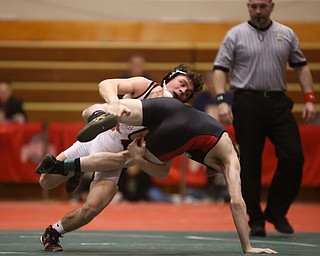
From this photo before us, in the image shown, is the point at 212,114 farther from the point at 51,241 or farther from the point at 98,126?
the point at 98,126

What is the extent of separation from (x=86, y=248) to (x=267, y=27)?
271 centimetres

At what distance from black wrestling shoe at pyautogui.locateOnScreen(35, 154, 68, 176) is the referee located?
190 centimetres

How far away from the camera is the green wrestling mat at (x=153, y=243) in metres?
6.20

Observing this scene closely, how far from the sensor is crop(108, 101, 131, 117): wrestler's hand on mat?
570cm

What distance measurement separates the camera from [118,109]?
5.72 m

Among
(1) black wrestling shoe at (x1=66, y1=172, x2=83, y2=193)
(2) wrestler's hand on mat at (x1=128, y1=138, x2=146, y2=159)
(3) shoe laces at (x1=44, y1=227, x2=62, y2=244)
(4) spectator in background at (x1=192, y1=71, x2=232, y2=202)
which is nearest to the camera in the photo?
(2) wrestler's hand on mat at (x1=128, y1=138, x2=146, y2=159)

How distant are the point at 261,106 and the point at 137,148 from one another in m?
1.99

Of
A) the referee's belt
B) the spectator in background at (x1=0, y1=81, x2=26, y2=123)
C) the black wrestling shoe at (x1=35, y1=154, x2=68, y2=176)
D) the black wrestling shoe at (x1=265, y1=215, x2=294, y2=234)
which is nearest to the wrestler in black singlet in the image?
the black wrestling shoe at (x1=35, y1=154, x2=68, y2=176)

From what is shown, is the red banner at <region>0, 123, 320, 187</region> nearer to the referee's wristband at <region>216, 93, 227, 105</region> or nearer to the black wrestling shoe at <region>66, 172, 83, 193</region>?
the referee's wristband at <region>216, 93, 227, 105</region>

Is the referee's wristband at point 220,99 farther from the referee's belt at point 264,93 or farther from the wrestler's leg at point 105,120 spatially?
the wrestler's leg at point 105,120

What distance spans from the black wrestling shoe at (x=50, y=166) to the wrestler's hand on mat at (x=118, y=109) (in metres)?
0.77

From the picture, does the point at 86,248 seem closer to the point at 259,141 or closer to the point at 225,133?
the point at 225,133

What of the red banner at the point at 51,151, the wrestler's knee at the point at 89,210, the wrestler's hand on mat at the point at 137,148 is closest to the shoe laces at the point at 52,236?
the wrestler's knee at the point at 89,210

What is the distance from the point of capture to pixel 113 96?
5.95 m
